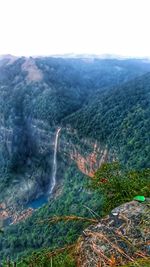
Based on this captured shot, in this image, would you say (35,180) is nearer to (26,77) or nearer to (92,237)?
(26,77)

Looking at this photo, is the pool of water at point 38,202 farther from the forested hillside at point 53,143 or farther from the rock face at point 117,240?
the rock face at point 117,240

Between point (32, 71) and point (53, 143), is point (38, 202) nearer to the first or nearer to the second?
point (53, 143)

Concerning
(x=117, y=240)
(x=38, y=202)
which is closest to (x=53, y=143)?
(x=38, y=202)

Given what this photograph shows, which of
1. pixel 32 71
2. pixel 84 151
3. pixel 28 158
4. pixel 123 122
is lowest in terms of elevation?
pixel 28 158

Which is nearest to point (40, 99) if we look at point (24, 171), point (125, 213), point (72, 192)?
point (24, 171)

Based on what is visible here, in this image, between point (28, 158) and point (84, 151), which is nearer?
point (84, 151)

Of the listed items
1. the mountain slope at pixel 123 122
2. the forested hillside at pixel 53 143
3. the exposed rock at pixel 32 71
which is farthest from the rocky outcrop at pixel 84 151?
the exposed rock at pixel 32 71

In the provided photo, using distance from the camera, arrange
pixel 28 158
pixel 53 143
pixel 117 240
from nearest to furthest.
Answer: pixel 117 240
pixel 53 143
pixel 28 158
